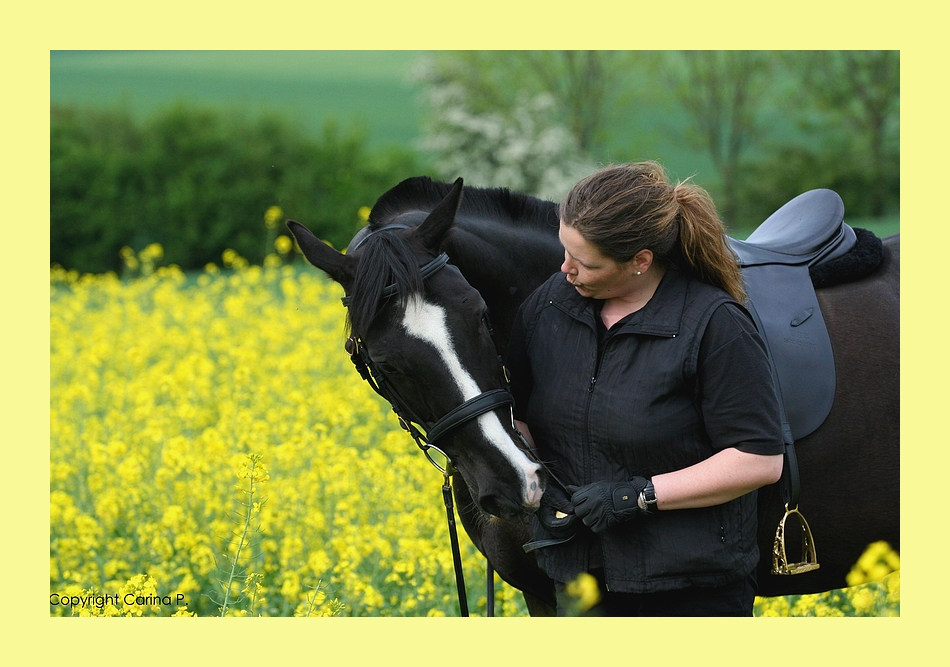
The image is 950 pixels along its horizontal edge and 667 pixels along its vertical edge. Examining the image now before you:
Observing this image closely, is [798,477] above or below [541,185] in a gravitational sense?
below

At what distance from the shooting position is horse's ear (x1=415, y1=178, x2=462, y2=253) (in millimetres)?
2781

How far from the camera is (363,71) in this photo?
1831 centimetres

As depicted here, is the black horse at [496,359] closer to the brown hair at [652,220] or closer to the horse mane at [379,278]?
the horse mane at [379,278]

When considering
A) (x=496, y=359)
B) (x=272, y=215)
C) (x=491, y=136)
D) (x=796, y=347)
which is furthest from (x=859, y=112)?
(x=496, y=359)

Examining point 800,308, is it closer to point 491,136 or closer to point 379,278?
point 379,278

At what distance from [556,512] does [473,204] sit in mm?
1264

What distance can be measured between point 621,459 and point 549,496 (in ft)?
0.87

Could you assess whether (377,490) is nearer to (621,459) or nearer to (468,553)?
(468,553)

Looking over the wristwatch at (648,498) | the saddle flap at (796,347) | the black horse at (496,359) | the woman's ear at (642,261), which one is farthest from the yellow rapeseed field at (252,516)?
the woman's ear at (642,261)

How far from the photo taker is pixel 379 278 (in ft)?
8.52

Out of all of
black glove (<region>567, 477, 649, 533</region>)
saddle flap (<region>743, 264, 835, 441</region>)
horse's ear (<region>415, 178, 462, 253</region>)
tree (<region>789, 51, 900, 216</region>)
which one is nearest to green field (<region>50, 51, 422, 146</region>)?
tree (<region>789, 51, 900, 216</region>)

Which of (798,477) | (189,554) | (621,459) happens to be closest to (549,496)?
(621,459)

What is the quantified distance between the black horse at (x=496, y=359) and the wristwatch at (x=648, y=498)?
0.31 metres
